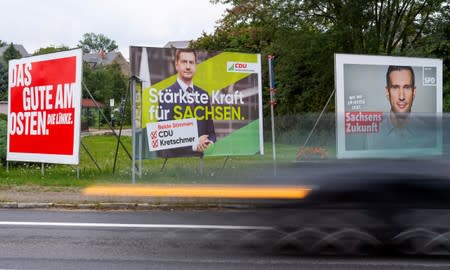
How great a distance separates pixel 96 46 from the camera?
6831 inches

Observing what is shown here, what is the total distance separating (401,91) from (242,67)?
5.06 m

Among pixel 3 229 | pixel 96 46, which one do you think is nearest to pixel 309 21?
pixel 3 229

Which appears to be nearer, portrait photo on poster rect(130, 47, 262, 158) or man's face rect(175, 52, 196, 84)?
portrait photo on poster rect(130, 47, 262, 158)

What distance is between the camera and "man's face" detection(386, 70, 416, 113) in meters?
18.2

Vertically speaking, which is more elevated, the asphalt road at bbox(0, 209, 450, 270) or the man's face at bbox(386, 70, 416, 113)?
the man's face at bbox(386, 70, 416, 113)

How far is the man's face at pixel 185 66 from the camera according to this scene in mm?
15812

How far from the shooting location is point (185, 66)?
15844mm

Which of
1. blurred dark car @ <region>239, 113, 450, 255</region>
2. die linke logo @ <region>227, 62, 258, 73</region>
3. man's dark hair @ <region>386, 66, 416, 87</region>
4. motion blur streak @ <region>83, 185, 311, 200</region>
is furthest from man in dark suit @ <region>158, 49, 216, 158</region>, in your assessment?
blurred dark car @ <region>239, 113, 450, 255</region>

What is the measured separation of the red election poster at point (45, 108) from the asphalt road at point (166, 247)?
19.0 ft

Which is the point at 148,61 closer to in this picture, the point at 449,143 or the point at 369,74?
the point at 369,74

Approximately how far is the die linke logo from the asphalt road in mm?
6831

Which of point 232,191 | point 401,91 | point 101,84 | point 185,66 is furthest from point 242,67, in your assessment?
point 101,84

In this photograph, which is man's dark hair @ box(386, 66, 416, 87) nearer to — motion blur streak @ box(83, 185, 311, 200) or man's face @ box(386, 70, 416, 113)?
man's face @ box(386, 70, 416, 113)

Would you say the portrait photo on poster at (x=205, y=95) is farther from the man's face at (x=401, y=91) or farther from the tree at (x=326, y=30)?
the tree at (x=326, y=30)
